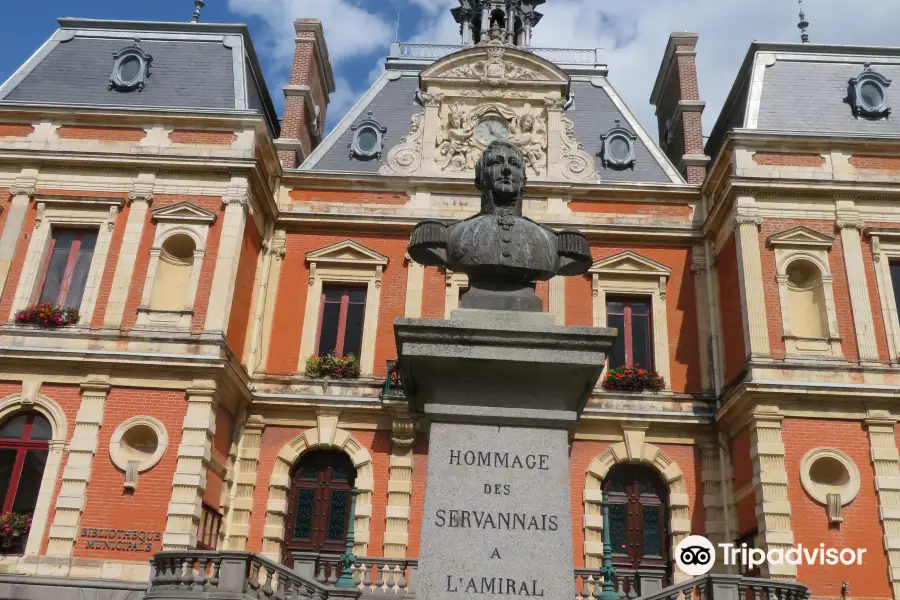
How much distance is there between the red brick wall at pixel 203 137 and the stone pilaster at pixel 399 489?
7263mm

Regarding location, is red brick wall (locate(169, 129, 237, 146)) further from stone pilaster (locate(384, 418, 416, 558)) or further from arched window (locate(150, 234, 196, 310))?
stone pilaster (locate(384, 418, 416, 558))

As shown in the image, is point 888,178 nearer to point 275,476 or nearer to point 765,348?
point 765,348

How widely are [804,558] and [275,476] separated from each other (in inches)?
401

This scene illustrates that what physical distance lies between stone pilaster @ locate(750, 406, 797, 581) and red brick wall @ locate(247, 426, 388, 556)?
261 inches

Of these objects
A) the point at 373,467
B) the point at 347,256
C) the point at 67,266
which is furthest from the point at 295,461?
the point at 67,266

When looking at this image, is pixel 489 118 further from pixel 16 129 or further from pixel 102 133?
pixel 16 129

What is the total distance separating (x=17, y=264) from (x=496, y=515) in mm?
14697

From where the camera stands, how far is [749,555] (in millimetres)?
14500

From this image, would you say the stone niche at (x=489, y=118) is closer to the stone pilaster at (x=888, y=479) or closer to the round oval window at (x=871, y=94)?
the round oval window at (x=871, y=94)

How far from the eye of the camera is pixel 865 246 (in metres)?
16.3

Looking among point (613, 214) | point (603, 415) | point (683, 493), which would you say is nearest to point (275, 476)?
point (603, 415)

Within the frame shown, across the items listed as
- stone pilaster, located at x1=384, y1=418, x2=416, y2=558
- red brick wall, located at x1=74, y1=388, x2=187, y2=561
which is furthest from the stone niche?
red brick wall, located at x1=74, y1=388, x2=187, y2=561

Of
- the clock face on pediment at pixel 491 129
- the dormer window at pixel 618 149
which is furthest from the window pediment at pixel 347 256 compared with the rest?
the dormer window at pixel 618 149

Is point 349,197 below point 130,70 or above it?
below
